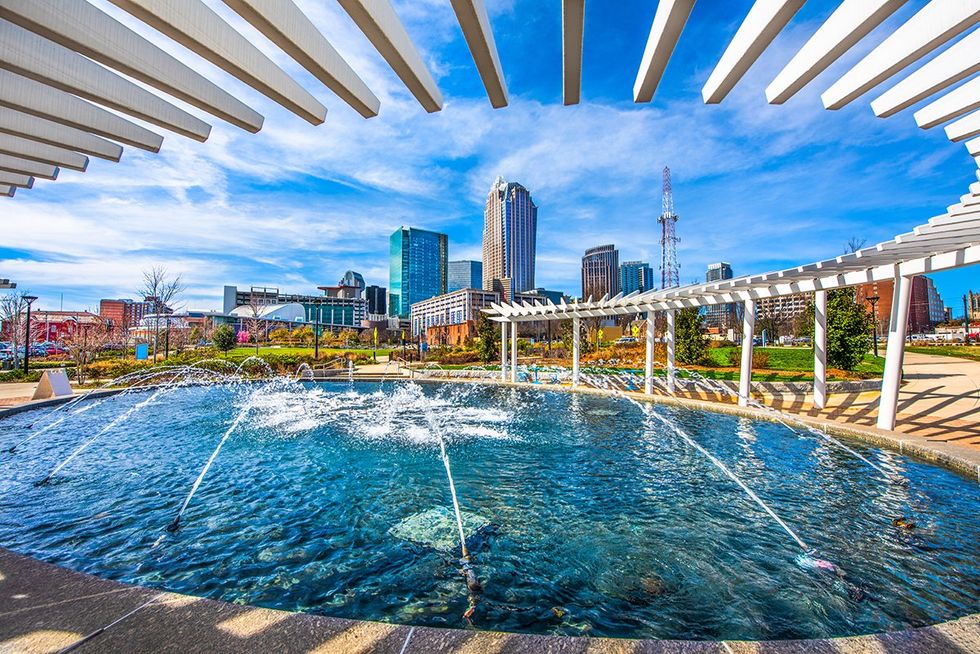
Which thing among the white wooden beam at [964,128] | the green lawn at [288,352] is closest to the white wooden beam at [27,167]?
the white wooden beam at [964,128]

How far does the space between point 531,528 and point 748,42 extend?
4625mm

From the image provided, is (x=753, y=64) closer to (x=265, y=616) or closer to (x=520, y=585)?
(x=520, y=585)

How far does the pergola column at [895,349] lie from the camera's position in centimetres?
827

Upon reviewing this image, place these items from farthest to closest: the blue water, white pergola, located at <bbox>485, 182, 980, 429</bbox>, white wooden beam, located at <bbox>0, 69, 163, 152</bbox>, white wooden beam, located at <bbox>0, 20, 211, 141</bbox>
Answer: white pergola, located at <bbox>485, 182, 980, 429</bbox>
the blue water
white wooden beam, located at <bbox>0, 69, 163, 152</bbox>
white wooden beam, located at <bbox>0, 20, 211, 141</bbox>

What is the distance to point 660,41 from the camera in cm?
245

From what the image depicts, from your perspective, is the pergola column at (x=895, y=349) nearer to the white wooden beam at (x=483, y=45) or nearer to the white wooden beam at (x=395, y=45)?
the white wooden beam at (x=483, y=45)

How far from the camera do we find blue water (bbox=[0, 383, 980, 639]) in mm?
3203

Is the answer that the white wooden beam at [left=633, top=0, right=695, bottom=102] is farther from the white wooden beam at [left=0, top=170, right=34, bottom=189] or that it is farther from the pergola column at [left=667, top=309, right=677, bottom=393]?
the pergola column at [left=667, top=309, right=677, bottom=393]

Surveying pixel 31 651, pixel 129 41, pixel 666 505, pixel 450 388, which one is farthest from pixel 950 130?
pixel 450 388

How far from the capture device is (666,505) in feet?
17.2

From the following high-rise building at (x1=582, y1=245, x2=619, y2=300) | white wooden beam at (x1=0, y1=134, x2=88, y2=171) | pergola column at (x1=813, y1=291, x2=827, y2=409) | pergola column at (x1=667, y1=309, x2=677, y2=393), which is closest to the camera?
white wooden beam at (x1=0, y1=134, x2=88, y2=171)

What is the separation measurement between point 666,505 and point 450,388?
14.5 m

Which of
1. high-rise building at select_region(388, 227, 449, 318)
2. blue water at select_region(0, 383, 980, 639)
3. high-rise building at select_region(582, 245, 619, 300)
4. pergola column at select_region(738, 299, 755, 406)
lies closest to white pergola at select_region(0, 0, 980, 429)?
blue water at select_region(0, 383, 980, 639)

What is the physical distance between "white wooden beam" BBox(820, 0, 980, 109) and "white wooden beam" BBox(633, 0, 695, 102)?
126 centimetres
